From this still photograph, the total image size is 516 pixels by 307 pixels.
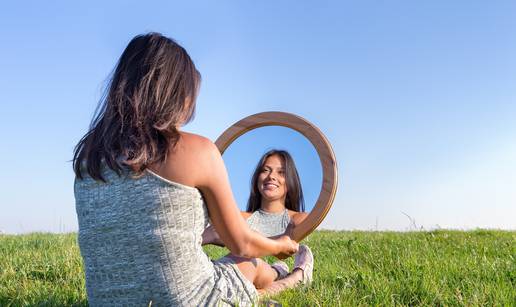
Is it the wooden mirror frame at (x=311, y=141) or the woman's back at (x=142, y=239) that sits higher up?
the wooden mirror frame at (x=311, y=141)

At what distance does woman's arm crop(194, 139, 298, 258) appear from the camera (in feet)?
11.2

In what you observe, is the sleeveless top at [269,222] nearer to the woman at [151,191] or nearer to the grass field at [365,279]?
the grass field at [365,279]

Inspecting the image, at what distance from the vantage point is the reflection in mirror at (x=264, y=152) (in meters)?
5.10

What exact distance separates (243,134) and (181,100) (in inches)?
74.1

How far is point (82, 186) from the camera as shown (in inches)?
143

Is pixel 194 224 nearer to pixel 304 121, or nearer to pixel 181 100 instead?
pixel 181 100

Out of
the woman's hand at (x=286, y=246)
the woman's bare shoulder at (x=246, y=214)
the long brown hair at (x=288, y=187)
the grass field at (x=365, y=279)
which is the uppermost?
the long brown hair at (x=288, y=187)

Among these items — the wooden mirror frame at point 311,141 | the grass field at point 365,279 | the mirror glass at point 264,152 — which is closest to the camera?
the grass field at point 365,279

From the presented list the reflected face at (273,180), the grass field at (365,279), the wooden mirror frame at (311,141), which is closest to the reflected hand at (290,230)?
the wooden mirror frame at (311,141)

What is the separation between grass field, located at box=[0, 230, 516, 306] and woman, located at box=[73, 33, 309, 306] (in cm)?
105

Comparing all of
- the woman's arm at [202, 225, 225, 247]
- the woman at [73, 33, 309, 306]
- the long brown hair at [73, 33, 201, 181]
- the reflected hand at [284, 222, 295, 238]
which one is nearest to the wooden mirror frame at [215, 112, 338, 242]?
the reflected hand at [284, 222, 295, 238]

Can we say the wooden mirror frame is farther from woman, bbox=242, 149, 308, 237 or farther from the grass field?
the grass field

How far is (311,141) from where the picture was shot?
5102 mm

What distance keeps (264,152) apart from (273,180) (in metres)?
0.30
